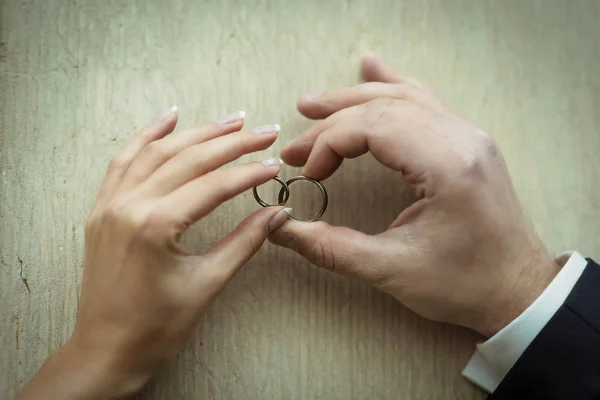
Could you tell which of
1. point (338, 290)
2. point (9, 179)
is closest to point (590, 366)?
point (338, 290)

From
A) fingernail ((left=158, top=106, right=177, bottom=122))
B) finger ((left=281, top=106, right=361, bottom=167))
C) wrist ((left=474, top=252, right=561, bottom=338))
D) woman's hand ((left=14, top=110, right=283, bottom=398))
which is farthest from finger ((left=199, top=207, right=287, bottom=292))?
wrist ((left=474, top=252, right=561, bottom=338))

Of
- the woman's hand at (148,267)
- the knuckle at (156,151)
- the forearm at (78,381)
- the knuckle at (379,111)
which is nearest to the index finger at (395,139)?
the knuckle at (379,111)

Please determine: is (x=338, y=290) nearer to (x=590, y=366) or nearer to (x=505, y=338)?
(x=505, y=338)

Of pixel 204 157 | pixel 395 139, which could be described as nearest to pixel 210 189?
pixel 204 157

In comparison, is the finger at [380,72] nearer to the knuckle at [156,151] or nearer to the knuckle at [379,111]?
the knuckle at [379,111]

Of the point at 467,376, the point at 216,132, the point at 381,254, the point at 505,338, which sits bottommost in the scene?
the point at 467,376

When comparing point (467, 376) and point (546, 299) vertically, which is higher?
point (546, 299)
